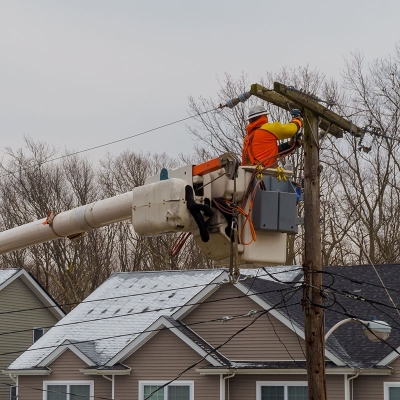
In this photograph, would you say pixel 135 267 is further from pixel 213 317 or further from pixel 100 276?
pixel 213 317

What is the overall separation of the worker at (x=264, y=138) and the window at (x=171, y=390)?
14994 mm

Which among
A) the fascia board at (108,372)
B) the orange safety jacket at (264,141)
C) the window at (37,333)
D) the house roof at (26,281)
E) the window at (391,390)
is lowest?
the window at (391,390)

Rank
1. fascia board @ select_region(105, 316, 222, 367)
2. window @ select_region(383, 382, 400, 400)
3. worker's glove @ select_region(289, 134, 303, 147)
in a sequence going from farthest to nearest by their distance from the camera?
fascia board @ select_region(105, 316, 222, 367), window @ select_region(383, 382, 400, 400), worker's glove @ select_region(289, 134, 303, 147)

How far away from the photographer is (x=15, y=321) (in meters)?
38.3

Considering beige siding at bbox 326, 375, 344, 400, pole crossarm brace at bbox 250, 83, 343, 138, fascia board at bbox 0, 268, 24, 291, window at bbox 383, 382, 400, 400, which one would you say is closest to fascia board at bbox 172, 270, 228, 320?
beige siding at bbox 326, 375, 344, 400

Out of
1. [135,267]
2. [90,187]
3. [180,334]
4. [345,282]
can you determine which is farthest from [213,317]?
[90,187]

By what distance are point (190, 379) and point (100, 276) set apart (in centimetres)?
2976

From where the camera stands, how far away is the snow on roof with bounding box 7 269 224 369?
28.2 metres

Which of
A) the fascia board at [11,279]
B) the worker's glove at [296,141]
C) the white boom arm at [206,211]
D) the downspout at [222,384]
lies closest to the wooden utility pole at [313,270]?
the worker's glove at [296,141]

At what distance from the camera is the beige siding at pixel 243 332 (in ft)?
84.8

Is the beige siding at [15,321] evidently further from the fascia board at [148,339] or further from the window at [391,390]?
the window at [391,390]

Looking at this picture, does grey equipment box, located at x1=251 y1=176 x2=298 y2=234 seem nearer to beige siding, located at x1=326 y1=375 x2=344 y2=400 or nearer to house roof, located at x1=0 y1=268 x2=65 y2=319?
beige siding, located at x1=326 y1=375 x2=344 y2=400

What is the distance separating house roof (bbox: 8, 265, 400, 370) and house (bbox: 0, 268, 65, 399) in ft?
24.3

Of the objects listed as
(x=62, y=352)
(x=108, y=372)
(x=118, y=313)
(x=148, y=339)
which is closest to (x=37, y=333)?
(x=118, y=313)
